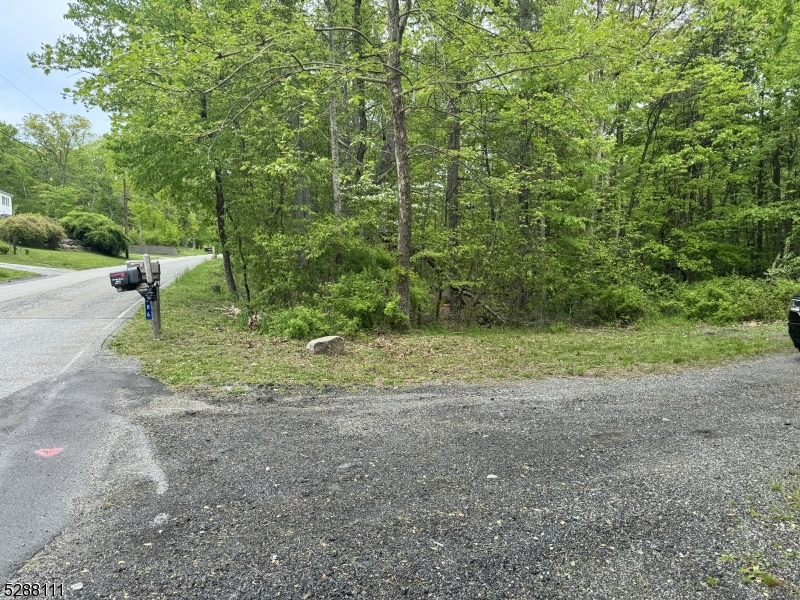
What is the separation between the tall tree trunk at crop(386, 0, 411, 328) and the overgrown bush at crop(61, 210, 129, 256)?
106ft

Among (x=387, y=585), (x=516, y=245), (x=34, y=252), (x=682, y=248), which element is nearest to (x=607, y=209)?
(x=682, y=248)

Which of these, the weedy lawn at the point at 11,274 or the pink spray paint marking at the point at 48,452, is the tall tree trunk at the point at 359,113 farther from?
the weedy lawn at the point at 11,274

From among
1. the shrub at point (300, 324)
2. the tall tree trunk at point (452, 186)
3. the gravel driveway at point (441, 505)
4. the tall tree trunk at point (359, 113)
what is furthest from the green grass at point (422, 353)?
the tall tree trunk at point (359, 113)

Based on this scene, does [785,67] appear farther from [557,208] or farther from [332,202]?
[332,202]

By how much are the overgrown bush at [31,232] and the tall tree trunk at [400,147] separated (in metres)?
26.4

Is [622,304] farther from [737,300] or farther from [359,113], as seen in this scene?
[359,113]

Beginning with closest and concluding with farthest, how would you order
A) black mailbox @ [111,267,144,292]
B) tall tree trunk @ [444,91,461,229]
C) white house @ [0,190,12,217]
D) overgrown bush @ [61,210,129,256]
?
black mailbox @ [111,267,144,292] → tall tree trunk @ [444,91,461,229] → overgrown bush @ [61,210,129,256] → white house @ [0,190,12,217]

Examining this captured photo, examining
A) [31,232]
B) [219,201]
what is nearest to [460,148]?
[219,201]

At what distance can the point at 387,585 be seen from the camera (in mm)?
2250

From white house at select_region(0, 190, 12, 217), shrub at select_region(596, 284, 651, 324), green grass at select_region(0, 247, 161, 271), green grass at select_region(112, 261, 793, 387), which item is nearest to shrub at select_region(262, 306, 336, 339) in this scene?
green grass at select_region(112, 261, 793, 387)

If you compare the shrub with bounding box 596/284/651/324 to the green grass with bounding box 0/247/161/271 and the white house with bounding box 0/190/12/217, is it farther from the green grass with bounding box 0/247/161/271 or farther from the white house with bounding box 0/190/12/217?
the white house with bounding box 0/190/12/217

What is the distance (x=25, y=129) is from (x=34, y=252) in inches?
1304

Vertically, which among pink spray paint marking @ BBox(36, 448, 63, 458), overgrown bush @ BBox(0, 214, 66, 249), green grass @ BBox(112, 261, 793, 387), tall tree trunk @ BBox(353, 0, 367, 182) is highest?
tall tree trunk @ BBox(353, 0, 367, 182)

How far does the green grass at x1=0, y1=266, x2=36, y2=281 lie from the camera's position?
1770 centimetres
